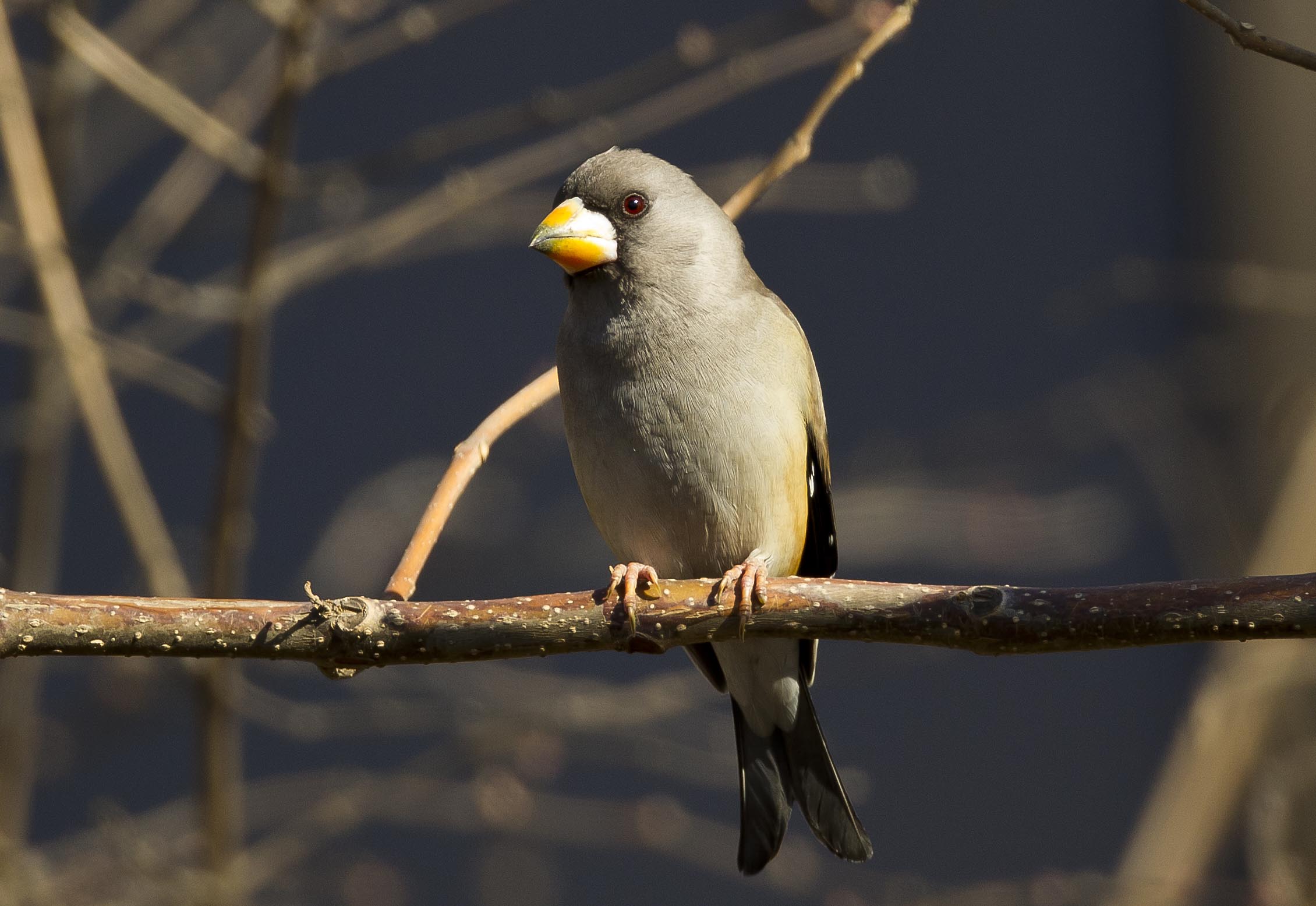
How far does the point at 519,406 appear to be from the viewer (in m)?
3.38

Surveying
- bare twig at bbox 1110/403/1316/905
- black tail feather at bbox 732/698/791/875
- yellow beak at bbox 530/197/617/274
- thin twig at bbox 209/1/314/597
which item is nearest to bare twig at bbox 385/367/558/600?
yellow beak at bbox 530/197/617/274

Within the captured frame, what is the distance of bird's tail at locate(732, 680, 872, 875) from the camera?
368 centimetres

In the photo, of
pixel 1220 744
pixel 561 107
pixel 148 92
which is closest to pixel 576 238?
pixel 561 107

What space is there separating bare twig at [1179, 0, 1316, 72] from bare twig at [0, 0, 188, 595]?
3130 mm

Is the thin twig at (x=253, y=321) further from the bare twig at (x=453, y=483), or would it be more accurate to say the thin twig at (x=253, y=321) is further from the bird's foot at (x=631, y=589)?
the bird's foot at (x=631, y=589)

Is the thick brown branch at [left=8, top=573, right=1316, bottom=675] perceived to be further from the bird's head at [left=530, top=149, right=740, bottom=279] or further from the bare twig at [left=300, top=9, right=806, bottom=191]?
the bare twig at [left=300, top=9, right=806, bottom=191]

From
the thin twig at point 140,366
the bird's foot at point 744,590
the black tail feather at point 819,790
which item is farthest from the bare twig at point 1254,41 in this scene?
the thin twig at point 140,366

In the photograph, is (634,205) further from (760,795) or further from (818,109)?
(760,795)

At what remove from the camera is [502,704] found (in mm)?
5227

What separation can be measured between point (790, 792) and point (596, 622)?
60.6 inches

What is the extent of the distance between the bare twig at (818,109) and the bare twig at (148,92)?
1384 millimetres

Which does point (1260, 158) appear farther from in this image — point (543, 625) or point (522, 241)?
point (543, 625)

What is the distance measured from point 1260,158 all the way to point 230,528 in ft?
17.2

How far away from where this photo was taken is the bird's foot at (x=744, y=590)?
8.63 feet
